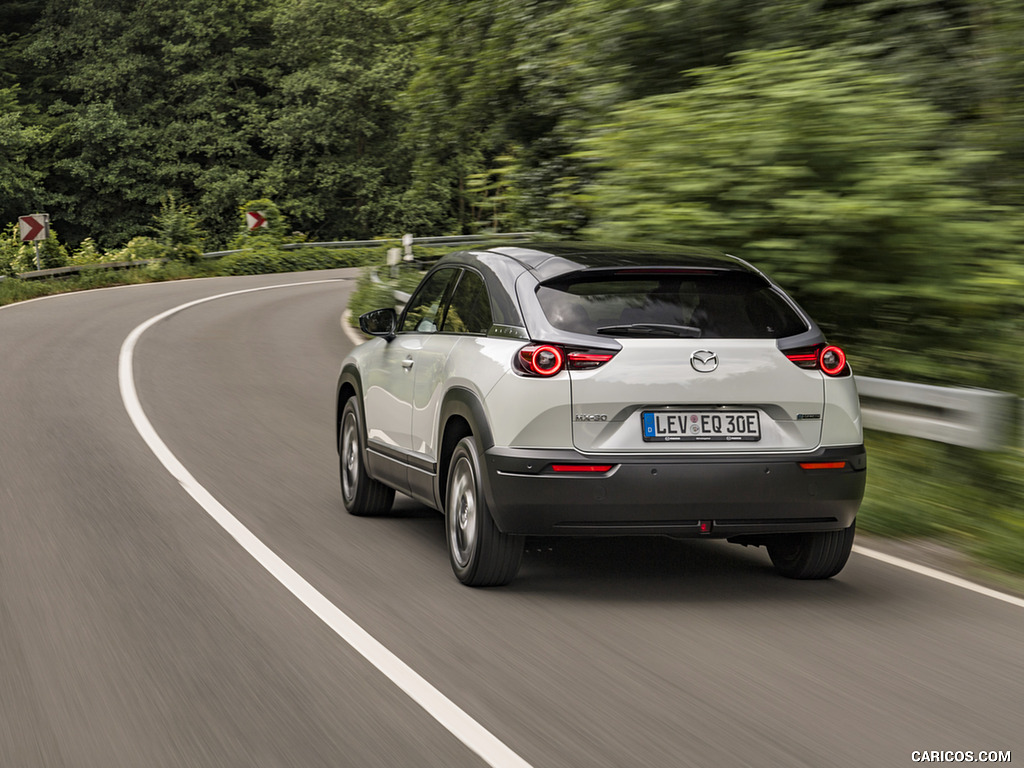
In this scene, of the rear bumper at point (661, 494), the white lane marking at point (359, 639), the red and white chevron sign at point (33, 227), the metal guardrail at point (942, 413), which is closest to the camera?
the white lane marking at point (359, 639)

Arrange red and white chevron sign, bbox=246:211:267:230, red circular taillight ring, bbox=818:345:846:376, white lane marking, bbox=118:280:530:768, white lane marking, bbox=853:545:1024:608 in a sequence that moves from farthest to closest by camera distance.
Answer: red and white chevron sign, bbox=246:211:267:230 < white lane marking, bbox=853:545:1024:608 < red circular taillight ring, bbox=818:345:846:376 < white lane marking, bbox=118:280:530:768

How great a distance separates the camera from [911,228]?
9375 mm

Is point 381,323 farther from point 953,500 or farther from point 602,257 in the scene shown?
point 953,500

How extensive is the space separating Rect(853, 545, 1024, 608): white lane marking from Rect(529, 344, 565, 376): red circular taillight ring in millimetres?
2300

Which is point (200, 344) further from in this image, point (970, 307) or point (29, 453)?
point (970, 307)

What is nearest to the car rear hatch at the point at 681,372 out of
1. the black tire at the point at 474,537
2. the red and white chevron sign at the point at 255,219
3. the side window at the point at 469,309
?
the side window at the point at 469,309

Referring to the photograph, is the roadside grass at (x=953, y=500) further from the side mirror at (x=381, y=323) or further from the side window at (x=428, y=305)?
the side mirror at (x=381, y=323)

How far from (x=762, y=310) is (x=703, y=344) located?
50 centimetres

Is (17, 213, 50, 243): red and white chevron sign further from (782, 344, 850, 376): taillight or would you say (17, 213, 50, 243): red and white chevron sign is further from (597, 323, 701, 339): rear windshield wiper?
(782, 344, 850, 376): taillight

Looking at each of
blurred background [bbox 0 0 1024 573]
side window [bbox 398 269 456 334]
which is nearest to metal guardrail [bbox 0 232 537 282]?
blurred background [bbox 0 0 1024 573]

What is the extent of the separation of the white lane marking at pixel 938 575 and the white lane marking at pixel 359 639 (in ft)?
9.75

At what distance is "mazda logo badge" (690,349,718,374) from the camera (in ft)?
19.8

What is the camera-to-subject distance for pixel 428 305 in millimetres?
7875

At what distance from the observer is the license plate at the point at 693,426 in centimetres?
601
